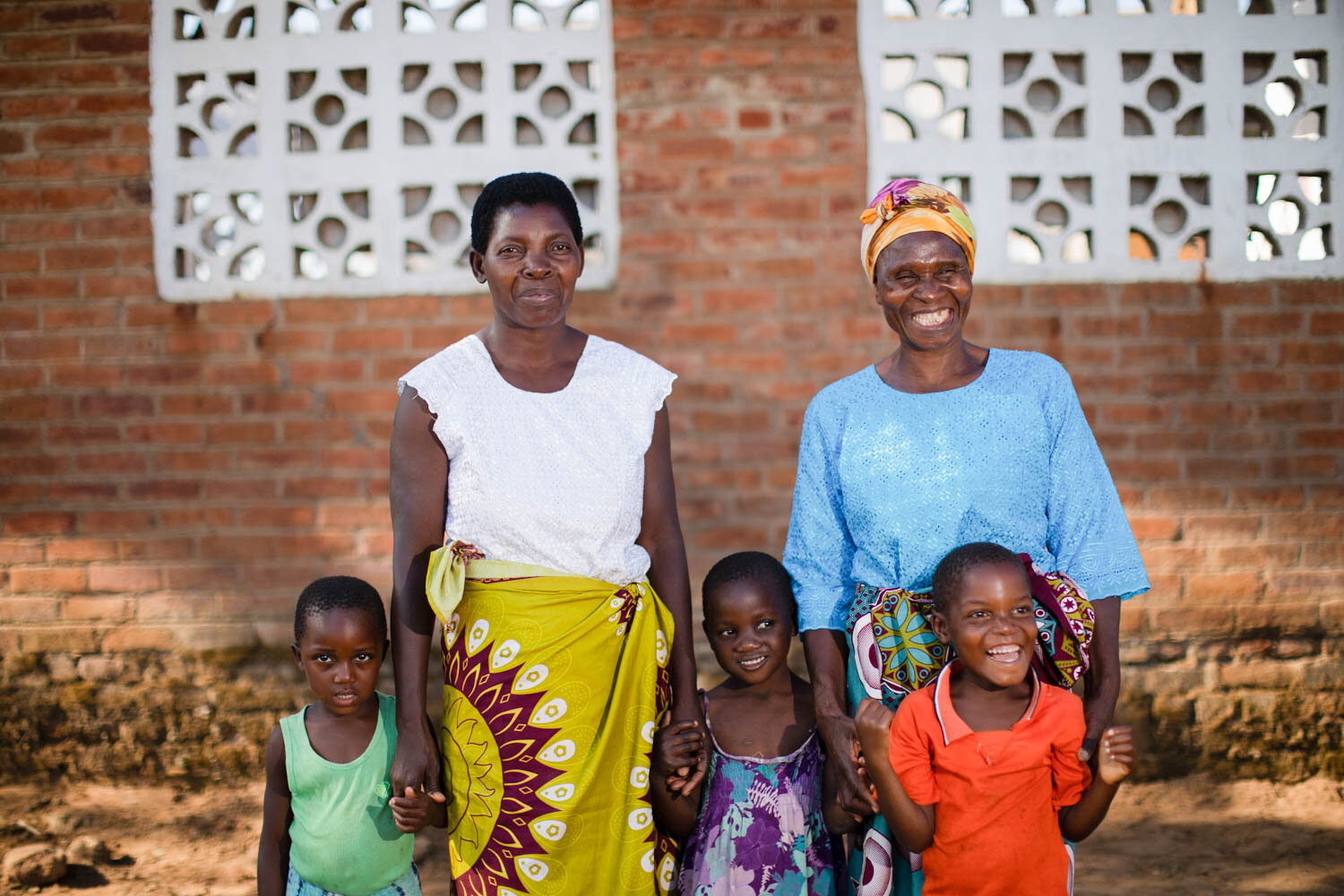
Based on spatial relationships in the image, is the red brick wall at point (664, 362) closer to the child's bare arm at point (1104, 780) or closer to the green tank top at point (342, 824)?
the green tank top at point (342, 824)

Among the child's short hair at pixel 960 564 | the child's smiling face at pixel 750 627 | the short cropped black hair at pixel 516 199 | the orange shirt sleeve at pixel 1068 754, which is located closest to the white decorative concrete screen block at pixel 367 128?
the short cropped black hair at pixel 516 199

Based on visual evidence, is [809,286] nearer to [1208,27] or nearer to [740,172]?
[740,172]

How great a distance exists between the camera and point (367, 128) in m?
3.94

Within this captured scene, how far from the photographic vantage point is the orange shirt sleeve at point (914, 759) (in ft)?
6.39

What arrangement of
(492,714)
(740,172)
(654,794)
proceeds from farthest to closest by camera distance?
(740,172), (654,794), (492,714)

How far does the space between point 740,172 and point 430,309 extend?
1289 mm

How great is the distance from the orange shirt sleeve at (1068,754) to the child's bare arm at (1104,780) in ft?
0.06

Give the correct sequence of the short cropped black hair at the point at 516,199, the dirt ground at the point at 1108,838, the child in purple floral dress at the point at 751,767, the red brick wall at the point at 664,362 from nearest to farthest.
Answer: the short cropped black hair at the point at 516,199 → the child in purple floral dress at the point at 751,767 → the dirt ground at the point at 1108,838 → the red brick wall at the point at 664,362

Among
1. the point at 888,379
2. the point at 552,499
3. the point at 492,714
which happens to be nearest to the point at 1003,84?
the point at 888,379

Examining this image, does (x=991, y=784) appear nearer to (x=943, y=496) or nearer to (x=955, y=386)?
(x=943, y=496)

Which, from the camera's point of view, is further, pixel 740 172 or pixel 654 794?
pixel 740 172

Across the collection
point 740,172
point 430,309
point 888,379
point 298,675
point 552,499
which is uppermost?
point 740,172

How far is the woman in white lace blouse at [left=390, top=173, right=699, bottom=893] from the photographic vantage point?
→ 2.04m

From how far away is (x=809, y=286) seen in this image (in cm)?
381
